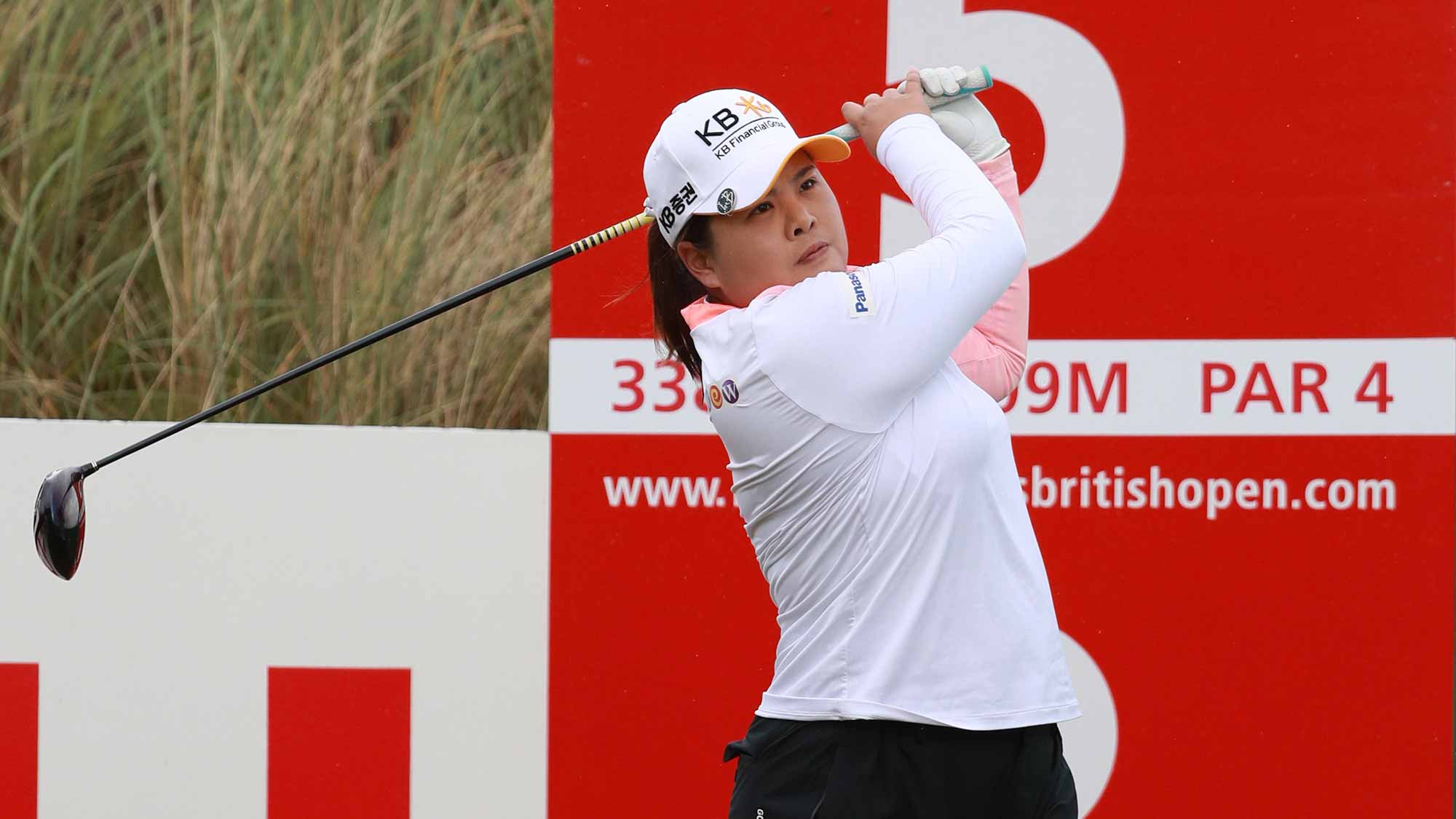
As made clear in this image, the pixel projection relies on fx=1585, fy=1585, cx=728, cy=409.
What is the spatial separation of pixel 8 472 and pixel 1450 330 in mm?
2346

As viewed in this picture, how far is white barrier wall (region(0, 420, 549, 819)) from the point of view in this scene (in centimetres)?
260

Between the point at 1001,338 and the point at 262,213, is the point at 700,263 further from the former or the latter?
the point at 262,213

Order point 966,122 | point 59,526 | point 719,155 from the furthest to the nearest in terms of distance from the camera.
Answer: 1. point 59,526
2. point 966,122
3. point 719,155

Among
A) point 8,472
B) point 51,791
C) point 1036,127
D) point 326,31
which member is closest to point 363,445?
point 8,472

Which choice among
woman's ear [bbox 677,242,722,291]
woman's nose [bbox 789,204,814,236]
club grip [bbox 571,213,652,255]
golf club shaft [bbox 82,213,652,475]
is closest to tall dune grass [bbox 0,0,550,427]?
golf club shaft [bbox 82,213,652,475]

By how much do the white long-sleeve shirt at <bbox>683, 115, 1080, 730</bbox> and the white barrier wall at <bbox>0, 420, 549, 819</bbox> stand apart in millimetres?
1043

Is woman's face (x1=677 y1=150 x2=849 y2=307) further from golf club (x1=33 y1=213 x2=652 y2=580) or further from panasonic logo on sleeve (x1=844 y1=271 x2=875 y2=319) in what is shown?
golf club (x1=33 y1=213 x2=652 y2=580)

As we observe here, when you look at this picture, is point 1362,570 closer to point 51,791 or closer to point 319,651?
point 319,651

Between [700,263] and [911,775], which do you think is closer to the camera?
[911,775]

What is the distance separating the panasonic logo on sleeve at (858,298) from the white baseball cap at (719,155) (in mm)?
145

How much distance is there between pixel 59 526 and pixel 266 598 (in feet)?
1.80

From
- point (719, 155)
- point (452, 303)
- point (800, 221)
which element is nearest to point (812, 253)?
point (800, 221)

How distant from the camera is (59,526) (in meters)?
2.11

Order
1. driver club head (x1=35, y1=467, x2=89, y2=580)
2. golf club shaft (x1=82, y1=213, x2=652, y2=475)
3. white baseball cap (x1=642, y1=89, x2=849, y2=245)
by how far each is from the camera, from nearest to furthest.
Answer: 1. white baseball cap (x1=642, y1=89, x2=849, y2=245)
2. golf club shaft (x1=82, y1=213, x2=652, y2=475)
3. driver club head (x1=35, y1=467, x2=89, y2=580)
